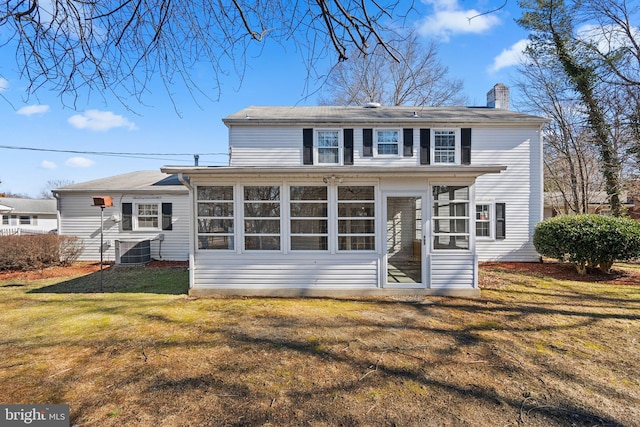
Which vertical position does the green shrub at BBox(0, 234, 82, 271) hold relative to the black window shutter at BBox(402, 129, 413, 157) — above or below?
below

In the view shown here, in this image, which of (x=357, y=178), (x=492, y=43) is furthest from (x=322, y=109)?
(x=492, y=43)

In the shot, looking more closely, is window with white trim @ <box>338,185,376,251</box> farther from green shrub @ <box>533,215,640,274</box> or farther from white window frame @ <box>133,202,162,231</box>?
white window frame @ <box>133,202,162,231</box>

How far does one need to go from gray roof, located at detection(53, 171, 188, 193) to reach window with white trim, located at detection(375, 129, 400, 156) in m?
7.30

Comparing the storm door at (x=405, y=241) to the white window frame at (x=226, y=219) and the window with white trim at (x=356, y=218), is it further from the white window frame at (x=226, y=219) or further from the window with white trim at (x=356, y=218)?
the white window frame at (x=226, y=219)

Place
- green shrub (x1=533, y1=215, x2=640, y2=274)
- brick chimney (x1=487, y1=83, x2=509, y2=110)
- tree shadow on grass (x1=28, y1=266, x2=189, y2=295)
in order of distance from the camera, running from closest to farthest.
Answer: tree shadow on grass (x1=28, y1=266, x2=189, y2=295) → green shrub (x1=533, y1=215, x2=640, y2=274) → brick chimney (x1=487, y1=83, x2=509, y2=110)

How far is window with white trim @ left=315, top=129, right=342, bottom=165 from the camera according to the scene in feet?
34.0

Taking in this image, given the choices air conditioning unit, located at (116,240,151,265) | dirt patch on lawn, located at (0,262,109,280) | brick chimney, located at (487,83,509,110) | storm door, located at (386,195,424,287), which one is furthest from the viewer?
brick chimney, located at (487,83,509,110)

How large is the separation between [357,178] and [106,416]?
16.5ft

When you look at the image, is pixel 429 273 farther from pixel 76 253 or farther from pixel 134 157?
pixel 134 157

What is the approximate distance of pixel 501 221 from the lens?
10.4m

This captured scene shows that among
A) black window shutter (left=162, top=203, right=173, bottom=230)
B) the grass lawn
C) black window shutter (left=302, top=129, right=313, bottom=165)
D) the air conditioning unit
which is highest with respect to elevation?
black window shutter (left=302, top=129, right=313, bottom=165)

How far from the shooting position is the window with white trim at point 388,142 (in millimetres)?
10445

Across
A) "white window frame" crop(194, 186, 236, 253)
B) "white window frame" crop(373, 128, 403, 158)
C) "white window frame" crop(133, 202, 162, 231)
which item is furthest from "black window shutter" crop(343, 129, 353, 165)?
"white window frame" crop(133, 202, 162, 231)
